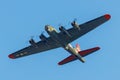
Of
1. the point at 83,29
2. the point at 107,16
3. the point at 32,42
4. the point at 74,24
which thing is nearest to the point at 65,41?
the point at 83,29

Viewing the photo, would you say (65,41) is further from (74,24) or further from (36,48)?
(36,48)

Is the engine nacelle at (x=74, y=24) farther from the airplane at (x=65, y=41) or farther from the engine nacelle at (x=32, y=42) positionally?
the engine nacelle at (x=32, y=42)

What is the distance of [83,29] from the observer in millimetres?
91500

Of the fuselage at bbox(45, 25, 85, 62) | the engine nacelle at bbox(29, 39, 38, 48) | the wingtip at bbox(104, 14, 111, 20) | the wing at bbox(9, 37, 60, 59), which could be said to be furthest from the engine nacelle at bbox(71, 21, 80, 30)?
the engine nacelle at bbox(29, 39, 38, 48)

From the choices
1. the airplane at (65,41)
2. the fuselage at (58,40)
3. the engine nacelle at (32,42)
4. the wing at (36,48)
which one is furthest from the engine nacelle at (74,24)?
the engine nacelle at (32,42)

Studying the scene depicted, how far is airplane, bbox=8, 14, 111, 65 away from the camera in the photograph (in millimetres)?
90375

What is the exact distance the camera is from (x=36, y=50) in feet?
326

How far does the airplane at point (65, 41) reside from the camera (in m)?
90.4

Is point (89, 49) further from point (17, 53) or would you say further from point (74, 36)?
point (17, 53)

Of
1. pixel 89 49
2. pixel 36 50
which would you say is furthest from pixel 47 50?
pixel 89 49

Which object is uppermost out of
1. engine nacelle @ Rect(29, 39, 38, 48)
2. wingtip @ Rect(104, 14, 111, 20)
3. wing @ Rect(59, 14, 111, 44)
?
engine nacelle @ Rect(29, 39, 38, 48)

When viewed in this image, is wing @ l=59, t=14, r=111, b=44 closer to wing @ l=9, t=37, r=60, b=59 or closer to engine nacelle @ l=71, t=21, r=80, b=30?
engine nacelle @ l=71, t=21, r=80, b=30

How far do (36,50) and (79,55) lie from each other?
29.8ft

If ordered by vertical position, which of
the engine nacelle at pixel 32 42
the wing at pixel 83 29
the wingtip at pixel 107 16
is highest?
the engine nacelle at pixel 32 42
